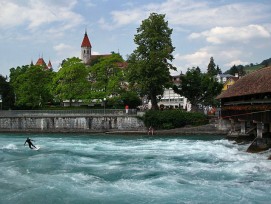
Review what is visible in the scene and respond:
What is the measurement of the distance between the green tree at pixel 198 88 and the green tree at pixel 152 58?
4482 millimetres

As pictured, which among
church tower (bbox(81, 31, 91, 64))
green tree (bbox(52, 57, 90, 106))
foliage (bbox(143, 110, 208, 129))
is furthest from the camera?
church tower (bbox(81, 31, 91, 64))

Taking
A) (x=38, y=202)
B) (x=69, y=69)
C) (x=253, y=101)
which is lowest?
(x=38, y=202)

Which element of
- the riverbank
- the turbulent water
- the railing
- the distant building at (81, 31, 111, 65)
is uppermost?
the distant building at (81, 31, 111, 65)

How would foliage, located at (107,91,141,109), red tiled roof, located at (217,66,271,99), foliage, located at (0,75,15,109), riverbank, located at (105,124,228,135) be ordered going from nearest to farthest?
red tiled roof, located at (217,66,271,99) → riverbank, located at (105,124,228,135) → foliage, located at (107,91,141,109) → foliage, located at (0,75,15,109)

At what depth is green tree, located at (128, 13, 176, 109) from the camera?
149 feet

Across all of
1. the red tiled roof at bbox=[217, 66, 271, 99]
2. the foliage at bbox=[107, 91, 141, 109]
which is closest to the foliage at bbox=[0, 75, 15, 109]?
the foliage at bbox=[107, 91, 141, 109]

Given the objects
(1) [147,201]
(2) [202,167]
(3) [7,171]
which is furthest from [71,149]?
(1) [147,201]

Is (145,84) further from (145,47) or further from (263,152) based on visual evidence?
(263,152)

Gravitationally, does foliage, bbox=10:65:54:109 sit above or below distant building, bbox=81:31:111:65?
below

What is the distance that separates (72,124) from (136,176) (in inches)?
1158

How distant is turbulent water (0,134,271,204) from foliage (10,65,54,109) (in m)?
29.2

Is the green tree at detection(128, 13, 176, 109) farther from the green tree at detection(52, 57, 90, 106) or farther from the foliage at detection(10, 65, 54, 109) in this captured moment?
the foliage at detection(10, 65, 54, 109)

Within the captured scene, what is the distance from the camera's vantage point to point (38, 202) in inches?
534

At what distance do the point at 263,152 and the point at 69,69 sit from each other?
36306mm
